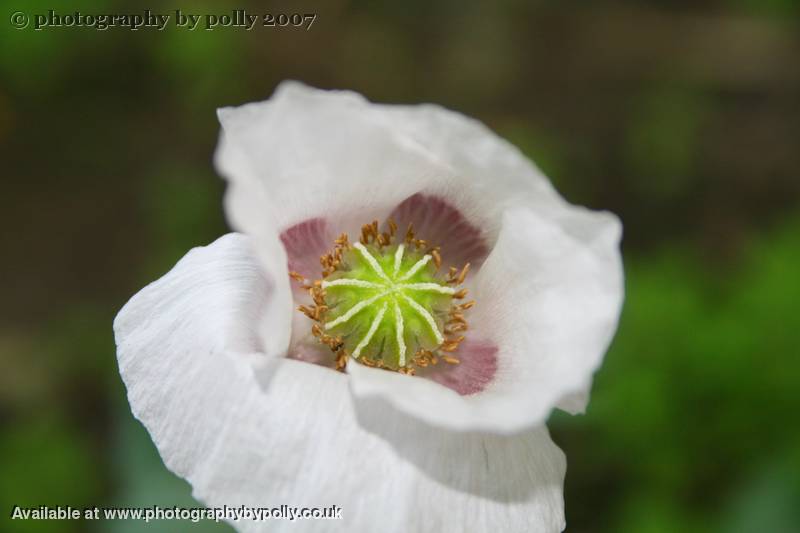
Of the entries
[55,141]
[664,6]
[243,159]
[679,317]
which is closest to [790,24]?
[664,6]

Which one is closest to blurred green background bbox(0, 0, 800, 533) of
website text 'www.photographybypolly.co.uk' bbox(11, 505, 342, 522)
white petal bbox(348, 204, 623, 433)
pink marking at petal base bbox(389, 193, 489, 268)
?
website text 'www.photographybypolly.co.uk' bbox(11, 505, 342, 522)

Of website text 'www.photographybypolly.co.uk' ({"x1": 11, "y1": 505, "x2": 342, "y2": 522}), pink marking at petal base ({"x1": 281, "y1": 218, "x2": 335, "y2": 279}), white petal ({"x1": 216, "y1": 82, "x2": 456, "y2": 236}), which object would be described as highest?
white petal ({"x1": 216, "y1": 82, "x2": 456, "y2": 236})

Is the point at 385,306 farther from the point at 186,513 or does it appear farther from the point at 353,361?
the point at 186,513

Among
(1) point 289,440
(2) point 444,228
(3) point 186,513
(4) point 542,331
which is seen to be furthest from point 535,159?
(1) point 289,440

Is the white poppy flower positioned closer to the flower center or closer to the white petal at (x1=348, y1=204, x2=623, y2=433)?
the white petal at (x1=348, y1=204, x2=623, y2=433)

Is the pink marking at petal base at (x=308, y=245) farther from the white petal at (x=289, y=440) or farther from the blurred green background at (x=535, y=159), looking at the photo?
the blurred green background at (x=535, y=159)
